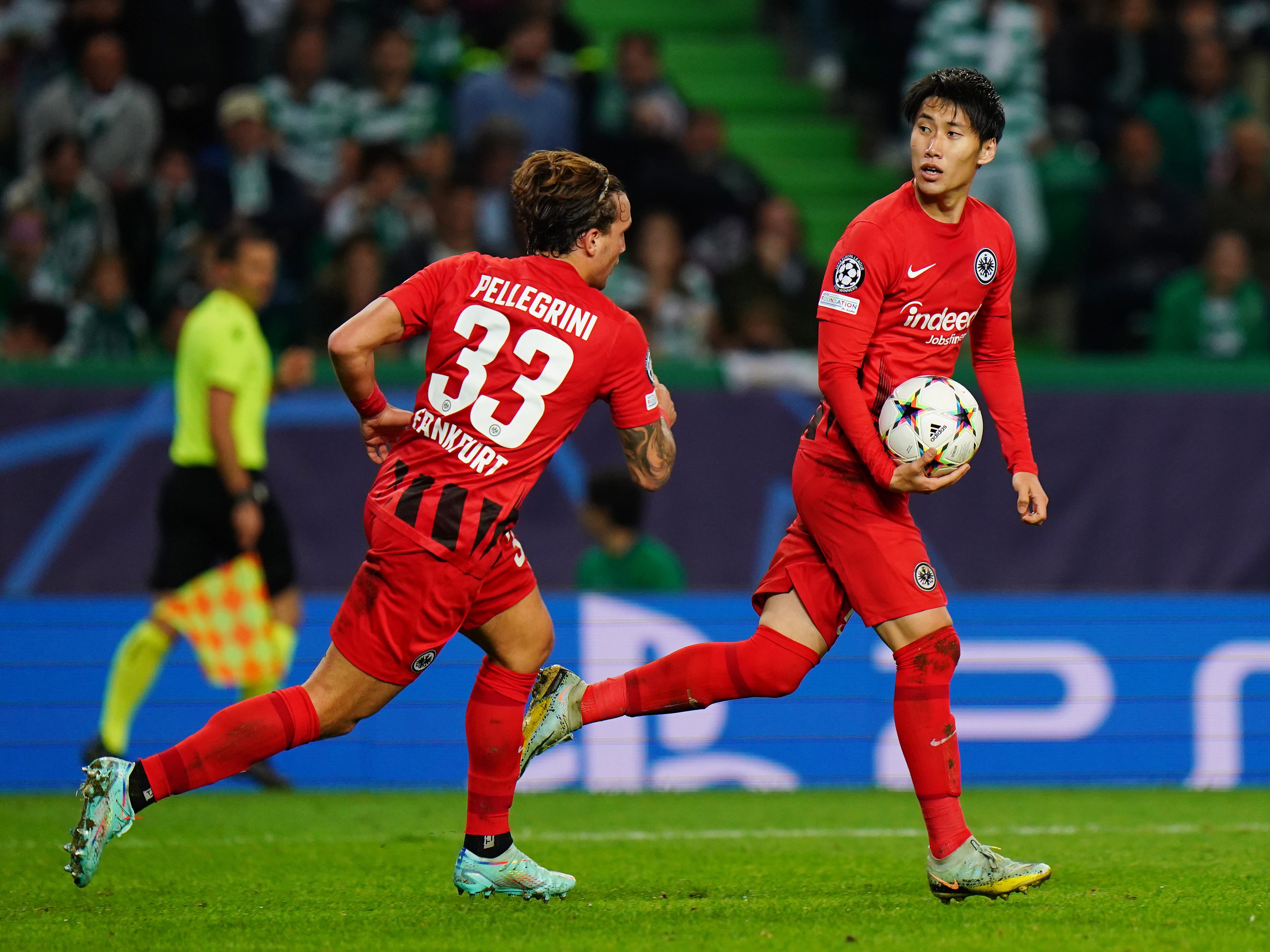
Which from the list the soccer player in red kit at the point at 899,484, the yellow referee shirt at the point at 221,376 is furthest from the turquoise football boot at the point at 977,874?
the yellow referee shirt at the point at 221,376

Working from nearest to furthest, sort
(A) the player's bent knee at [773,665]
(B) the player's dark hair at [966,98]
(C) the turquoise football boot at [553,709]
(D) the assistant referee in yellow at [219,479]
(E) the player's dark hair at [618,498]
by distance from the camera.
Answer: (B) the player's dark hair at [966,98]
(A) the player's bent knee at [773,665]
(C) the turquoise football boot at [553,709]
(D) the assistant referee in yellow at [219,479]
(E) the player's dark hair at [618,498]

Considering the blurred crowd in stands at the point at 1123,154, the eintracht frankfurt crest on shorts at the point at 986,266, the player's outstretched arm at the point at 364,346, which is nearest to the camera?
the player's outstretched arm at the point at 364,346

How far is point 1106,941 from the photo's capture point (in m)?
4.46

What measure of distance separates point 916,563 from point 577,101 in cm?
865

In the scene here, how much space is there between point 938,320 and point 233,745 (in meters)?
2.36

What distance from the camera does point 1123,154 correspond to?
501 inches

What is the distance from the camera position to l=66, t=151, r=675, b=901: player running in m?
4.89

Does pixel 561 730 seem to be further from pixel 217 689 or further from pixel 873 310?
pixel 217 689

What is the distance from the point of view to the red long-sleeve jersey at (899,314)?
16.4 ft

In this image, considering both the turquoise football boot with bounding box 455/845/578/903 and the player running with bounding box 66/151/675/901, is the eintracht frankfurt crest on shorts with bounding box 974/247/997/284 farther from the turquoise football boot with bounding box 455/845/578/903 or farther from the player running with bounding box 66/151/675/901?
the turquoise football boot with bounding box 455/845/578/903

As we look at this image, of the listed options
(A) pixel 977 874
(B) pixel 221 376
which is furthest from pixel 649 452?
(B) pixel 221 376

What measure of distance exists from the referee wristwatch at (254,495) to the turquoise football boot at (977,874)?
4183 millimetres

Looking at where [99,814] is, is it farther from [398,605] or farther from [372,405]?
[372,405]

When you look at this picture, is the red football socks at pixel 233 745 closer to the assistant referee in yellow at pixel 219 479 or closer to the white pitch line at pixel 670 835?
the white pitch line at pixel 670 835
